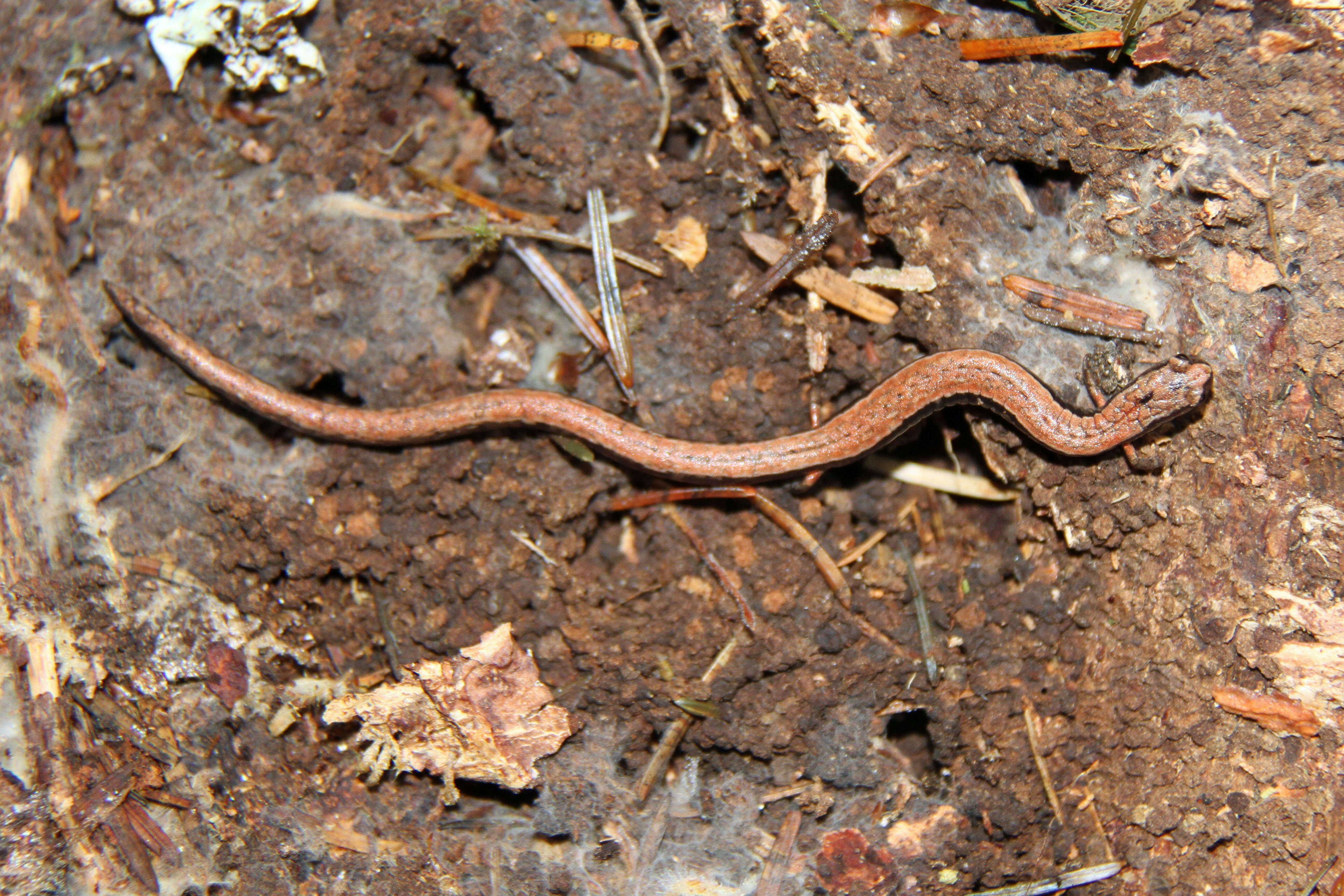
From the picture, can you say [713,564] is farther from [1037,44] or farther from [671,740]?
[1037,44]

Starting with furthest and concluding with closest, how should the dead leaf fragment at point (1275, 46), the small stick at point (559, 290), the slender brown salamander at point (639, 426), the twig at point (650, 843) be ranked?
the small stick at point (559, 290) → the slender brown salamander at point (639, 426) → the twig at point (650, 843) → the dead leaf fragment at point (1275, 46)

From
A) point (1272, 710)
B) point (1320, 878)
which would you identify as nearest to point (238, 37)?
point (1272, 710)

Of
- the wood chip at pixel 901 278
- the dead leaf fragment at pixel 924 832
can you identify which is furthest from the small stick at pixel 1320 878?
the wood chip at pixel 901 278

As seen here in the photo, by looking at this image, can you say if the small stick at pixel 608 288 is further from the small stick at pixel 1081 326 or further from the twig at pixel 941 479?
the small stick at pixel 1081 326

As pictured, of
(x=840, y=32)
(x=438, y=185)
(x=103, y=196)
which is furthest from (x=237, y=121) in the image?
(x=840, y=32)

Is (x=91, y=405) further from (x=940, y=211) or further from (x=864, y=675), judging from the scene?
(x=940, y=211)

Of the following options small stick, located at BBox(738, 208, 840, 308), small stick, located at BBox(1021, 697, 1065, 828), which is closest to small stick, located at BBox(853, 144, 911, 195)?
small stick, located at BBox(738, 208, 840, 308)
